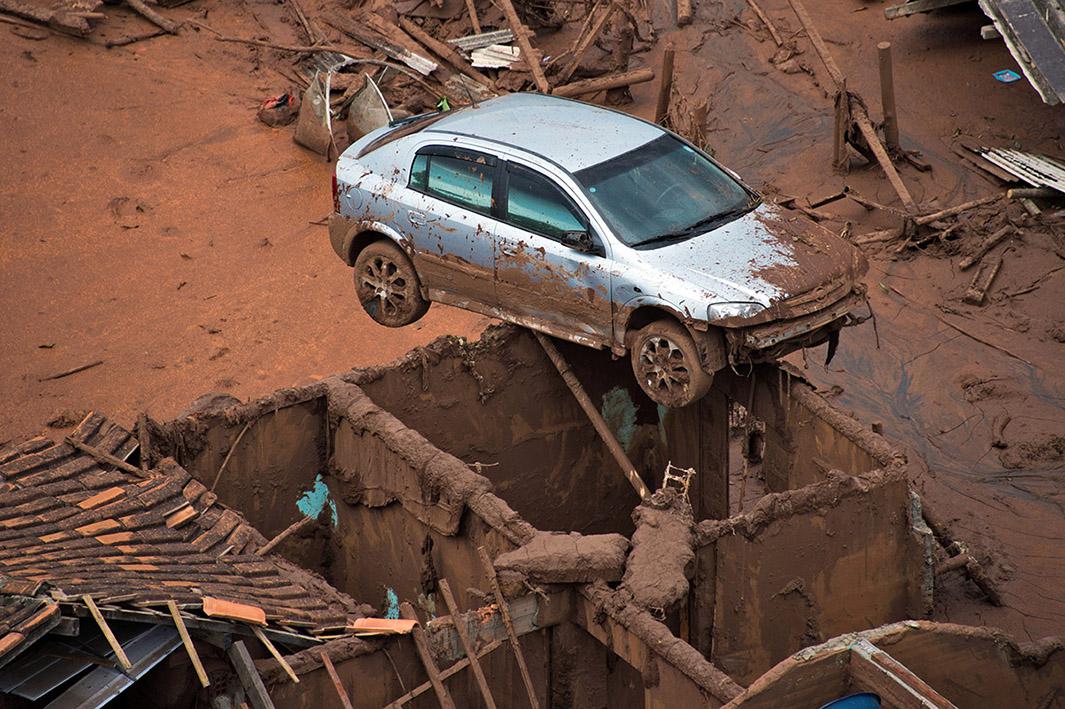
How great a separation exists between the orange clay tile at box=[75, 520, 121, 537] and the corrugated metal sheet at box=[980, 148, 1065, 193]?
13.1m

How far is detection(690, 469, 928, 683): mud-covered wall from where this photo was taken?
39.2 feet

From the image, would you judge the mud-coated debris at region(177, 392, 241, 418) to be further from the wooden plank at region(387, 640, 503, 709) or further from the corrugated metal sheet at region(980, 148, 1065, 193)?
the corrugated metal sheet at region(980, 148, 1065, 193)

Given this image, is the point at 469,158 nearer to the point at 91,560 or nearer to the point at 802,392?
the point at 802,392

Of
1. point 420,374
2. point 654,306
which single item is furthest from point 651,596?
point 420,374

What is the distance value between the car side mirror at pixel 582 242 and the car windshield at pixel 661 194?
0.21 meters

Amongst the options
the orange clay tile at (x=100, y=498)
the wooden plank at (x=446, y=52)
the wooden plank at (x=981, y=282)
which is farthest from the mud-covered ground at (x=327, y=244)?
the orange clay tile at (x=100, y=498)

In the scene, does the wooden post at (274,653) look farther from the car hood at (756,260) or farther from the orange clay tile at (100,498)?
the car hood at (756,260)

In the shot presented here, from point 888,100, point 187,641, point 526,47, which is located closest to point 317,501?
point 187,641

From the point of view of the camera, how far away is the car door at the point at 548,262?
13.5 meters

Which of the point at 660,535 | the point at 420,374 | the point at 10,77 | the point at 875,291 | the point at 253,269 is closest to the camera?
the point at 660,535

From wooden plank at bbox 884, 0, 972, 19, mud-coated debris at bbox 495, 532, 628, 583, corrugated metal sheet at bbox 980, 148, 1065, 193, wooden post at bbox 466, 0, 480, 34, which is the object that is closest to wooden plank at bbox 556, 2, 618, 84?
wooden post at bbox 466, 0, 480, 34

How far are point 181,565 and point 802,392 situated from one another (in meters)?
5.31

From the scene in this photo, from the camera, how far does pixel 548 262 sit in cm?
1368

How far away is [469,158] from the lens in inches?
572
